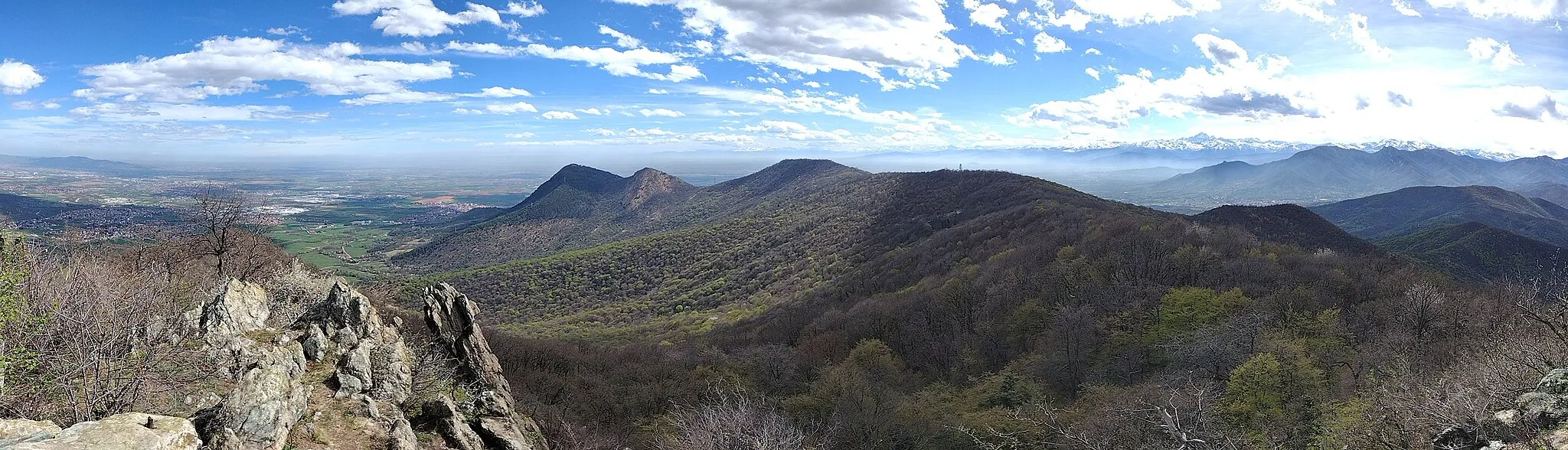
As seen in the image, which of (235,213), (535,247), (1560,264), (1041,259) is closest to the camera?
(235,213)

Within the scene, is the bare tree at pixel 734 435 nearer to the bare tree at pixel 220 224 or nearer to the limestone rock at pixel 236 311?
the limestone rock at pixel 236 311

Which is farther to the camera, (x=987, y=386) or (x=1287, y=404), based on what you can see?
(x=987, y=386)

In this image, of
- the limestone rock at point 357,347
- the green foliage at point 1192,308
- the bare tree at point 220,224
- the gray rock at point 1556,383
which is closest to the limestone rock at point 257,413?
the limestone rock at point 357,347

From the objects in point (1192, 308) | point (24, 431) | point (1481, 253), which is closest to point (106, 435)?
point (24, 431)

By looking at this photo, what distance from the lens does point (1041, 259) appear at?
6331 centimetres

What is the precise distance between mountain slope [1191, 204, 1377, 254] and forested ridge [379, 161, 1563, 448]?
1.07 metres

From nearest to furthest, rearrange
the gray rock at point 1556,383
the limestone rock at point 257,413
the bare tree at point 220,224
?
the limestone rock at point 257,413 → the gray rock at point 1556,383 → the bare tree at point 220,224

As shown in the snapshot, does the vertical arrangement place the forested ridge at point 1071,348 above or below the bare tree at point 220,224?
below

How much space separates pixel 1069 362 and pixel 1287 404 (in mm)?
12894

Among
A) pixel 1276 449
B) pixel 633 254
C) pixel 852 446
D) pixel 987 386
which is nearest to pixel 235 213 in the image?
pixel 852 446

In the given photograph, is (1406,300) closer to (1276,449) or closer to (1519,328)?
(1519,328)

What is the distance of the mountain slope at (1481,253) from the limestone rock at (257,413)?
142391mm

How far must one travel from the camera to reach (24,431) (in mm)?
8602

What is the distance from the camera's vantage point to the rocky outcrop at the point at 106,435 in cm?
797
